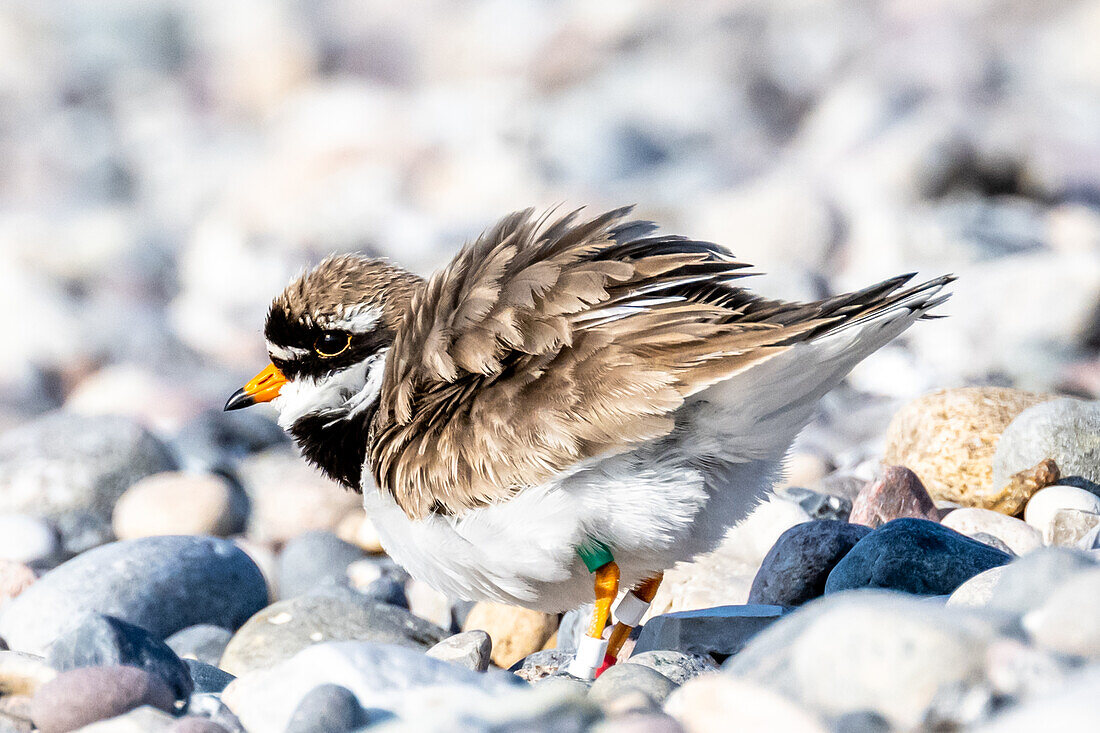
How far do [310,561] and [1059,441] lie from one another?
3.76 metres

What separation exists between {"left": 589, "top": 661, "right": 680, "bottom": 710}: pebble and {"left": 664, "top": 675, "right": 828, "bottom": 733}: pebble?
0.87 feet

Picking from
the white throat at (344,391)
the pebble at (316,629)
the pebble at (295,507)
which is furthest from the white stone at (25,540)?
the white throat at (344,391)

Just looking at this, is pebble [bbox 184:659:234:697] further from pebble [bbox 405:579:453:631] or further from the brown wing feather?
pebble [bbox 405:579:453:631]

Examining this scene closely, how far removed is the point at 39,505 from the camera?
703 centimetres

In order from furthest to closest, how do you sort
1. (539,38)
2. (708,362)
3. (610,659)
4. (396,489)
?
(539,38)
(610,659)
(396,489)
(708,362)

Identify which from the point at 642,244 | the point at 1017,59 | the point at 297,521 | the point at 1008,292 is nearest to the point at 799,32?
the point at 1017,59

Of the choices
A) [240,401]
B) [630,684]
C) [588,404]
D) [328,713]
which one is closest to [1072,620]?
[630,684]

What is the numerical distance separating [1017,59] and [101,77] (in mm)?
15353

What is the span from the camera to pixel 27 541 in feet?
20.7

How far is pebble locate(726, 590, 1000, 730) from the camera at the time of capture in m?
2.32

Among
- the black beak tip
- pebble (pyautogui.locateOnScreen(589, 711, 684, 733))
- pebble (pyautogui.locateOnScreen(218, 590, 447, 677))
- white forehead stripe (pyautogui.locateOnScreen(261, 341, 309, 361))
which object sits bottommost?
pebble (pyautogui.locateOnScreen(218, 590, 447, 677))

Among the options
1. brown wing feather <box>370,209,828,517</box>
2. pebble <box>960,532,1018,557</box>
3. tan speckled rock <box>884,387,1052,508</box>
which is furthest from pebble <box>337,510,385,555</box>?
pebble <box>960,532,1018,557</box>

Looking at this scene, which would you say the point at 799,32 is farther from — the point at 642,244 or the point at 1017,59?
the point at 642,244

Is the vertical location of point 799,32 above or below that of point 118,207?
above
